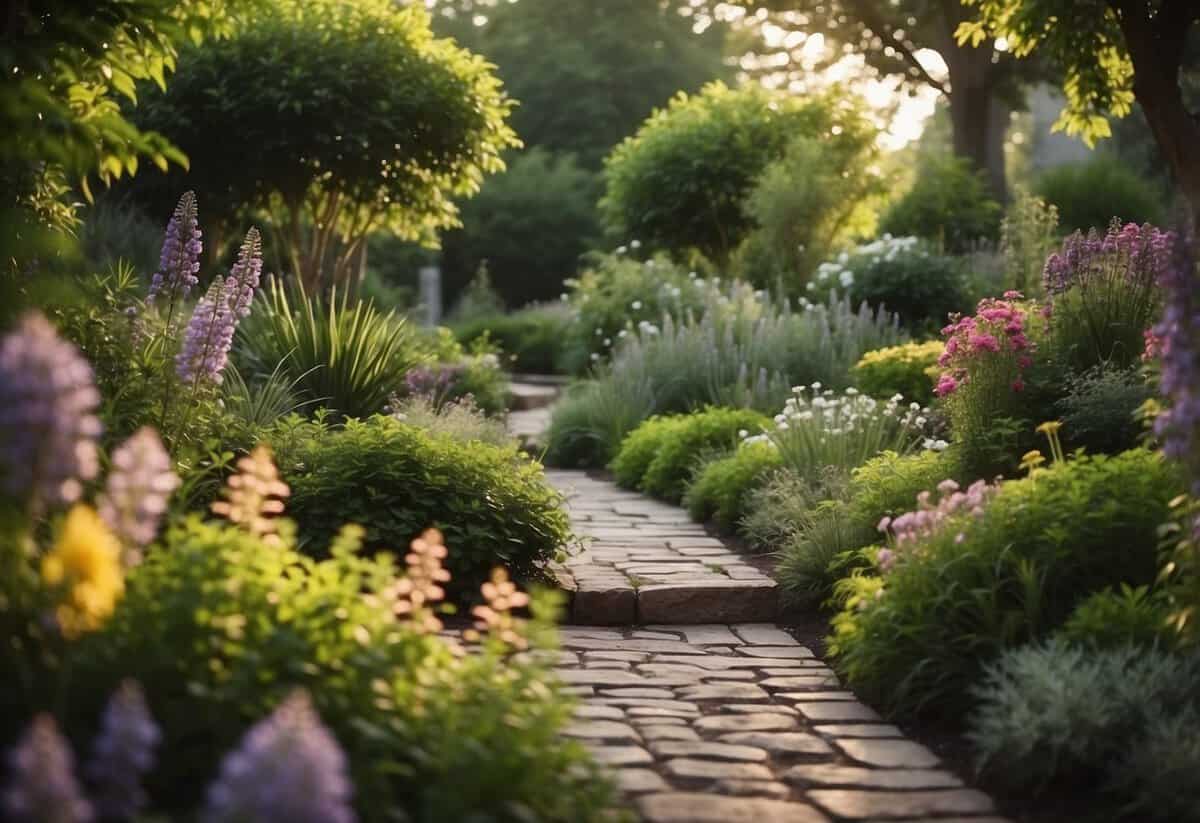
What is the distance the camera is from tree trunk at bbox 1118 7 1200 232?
247 inches

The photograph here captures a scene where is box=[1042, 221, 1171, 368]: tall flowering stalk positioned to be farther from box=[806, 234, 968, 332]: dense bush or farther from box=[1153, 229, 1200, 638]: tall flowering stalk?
box=[806, 234, 968, 332]: dense bush

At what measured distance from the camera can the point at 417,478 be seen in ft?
18.9

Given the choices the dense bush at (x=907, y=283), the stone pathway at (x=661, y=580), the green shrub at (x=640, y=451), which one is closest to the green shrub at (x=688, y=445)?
the green shrub at (x=640, y=451)

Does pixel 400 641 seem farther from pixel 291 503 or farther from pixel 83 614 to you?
pixel 291 503

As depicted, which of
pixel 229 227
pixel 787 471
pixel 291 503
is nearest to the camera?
pixel 291 503

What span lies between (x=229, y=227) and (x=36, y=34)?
888 cm

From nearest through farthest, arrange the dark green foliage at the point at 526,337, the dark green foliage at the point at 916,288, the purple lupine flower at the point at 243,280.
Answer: the purple lupine flower at the point at 243,280 < the dark green foliage at the point at 916,288 < the dark green foliage at the point at 526,337

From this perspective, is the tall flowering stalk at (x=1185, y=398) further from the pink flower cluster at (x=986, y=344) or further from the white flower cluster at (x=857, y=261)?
the white flower cluster at (x=857, y=261)

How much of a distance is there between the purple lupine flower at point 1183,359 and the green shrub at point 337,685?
1.76 metres

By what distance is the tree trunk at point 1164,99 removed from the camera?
6266 millimetres

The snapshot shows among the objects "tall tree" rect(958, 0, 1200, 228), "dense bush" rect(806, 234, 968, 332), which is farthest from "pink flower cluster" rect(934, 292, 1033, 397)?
"dense bush" rect(806, 234, 968, 332)

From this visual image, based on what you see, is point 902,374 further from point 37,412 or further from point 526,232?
point 526,232

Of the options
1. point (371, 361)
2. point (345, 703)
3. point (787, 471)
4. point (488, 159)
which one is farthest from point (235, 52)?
point (345, 703)

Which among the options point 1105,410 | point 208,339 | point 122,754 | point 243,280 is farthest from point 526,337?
point 122,754
